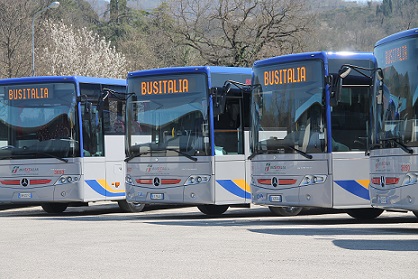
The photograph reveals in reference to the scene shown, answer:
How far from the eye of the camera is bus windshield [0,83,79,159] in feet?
65.4

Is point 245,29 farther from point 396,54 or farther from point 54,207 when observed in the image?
point 396,54

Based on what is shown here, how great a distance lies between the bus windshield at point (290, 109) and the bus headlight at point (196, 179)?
51.3 inches

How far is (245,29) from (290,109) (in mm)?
39021

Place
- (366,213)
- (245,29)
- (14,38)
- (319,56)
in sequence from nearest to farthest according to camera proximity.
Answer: (319,56) < (366,213) < (14,38) < (245,29)

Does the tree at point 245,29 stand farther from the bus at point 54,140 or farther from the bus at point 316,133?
the bus at point 316,133

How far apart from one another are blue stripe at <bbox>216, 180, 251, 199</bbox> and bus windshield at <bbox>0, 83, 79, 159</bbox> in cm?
342

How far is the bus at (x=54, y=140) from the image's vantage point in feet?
65.4

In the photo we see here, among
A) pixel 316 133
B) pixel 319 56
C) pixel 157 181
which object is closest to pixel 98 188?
pixel 157 181

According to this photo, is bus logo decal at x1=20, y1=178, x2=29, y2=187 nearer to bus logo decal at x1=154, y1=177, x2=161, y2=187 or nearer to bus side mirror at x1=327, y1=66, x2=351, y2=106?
bus logo decal at x1=154, y1=177, x2=161, y2=187

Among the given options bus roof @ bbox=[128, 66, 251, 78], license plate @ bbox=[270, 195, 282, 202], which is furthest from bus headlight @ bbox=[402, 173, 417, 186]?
bus roof @ bbox=[128, 66, 251, 78]

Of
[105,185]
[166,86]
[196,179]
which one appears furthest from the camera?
[105,185]

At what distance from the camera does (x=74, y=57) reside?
60156 millimetres

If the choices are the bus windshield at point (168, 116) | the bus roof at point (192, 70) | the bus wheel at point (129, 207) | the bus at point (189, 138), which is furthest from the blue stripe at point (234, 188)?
the bus wheel at point (129, 207)

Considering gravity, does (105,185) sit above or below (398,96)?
below
